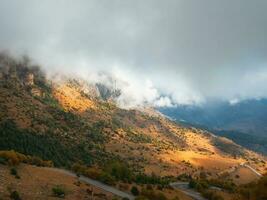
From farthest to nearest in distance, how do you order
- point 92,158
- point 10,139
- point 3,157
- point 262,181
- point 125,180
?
Answer: point 92,158 → point 10,139 → point 125,180 → point 3,157 → point 262,181

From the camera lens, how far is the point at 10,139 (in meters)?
148

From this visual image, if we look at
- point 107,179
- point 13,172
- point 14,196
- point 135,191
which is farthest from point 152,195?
point 14,196

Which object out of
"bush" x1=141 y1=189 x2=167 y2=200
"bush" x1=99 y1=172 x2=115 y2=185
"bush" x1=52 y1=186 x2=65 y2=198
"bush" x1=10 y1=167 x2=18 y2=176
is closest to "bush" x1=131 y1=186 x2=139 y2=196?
"bush" x1=141 y1=189 x2=167 y2=200

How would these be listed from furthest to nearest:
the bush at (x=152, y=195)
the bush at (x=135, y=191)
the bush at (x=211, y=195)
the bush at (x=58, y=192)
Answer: the bush at (x=211, y=195)
the bush at (x=135, y=191)
the bush at (x=152, y=195)
the bush at (x=58, y=192)

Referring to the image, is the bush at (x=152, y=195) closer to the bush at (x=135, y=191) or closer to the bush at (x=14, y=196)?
the bush at (x=135, y=191)

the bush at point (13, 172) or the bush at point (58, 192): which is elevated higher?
the bush at point (13, 172)

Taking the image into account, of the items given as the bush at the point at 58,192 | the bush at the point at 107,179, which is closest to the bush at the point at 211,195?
the bush at the point at 107,179

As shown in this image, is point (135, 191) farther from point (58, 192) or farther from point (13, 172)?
point (13, 172)

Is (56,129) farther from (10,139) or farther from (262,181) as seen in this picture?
(262,181)

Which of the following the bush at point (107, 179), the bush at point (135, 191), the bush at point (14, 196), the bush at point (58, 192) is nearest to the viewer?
the bush at point (14, 196)

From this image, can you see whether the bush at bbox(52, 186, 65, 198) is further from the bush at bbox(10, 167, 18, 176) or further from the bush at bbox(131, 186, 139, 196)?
the bush at bbox(131, 186, 139, 196)

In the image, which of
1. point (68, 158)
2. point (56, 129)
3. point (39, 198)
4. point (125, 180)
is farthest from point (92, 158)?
point (39, 198)

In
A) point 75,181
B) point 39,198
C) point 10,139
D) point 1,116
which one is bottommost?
point 39,198

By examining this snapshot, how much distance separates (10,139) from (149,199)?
97374 millimetres
